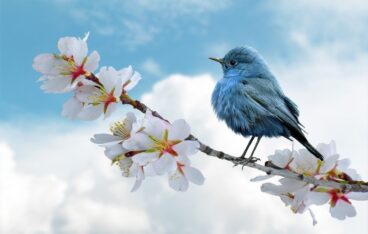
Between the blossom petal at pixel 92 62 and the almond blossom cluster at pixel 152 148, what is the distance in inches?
7.8

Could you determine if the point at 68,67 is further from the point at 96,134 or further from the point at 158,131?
the point at 158,131

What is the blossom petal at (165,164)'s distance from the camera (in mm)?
1578

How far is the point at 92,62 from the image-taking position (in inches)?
64.4

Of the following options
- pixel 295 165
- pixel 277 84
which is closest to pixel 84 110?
pixel 295 165

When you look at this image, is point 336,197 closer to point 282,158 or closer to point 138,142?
point 282,158

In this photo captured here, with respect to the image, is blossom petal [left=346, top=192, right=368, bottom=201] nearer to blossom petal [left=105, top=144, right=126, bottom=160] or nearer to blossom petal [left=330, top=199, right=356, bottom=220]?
blossom petal [left=330, top=199, right=356, bottom=220]

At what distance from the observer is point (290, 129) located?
2.85 metres

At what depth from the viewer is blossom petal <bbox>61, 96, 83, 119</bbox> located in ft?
5.47

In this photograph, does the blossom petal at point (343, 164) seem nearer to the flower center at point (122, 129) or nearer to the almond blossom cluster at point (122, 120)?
the almond blossom cluster at point (122, 120)

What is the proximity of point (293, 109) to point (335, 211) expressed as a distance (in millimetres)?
1024

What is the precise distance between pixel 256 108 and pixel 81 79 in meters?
1.39

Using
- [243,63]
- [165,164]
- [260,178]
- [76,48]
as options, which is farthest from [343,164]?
[243,63]

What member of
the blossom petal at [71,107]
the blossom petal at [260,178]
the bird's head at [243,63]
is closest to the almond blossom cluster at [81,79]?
the blossom petal at [71,107]

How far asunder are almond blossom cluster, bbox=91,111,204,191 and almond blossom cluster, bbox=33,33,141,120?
9cm
